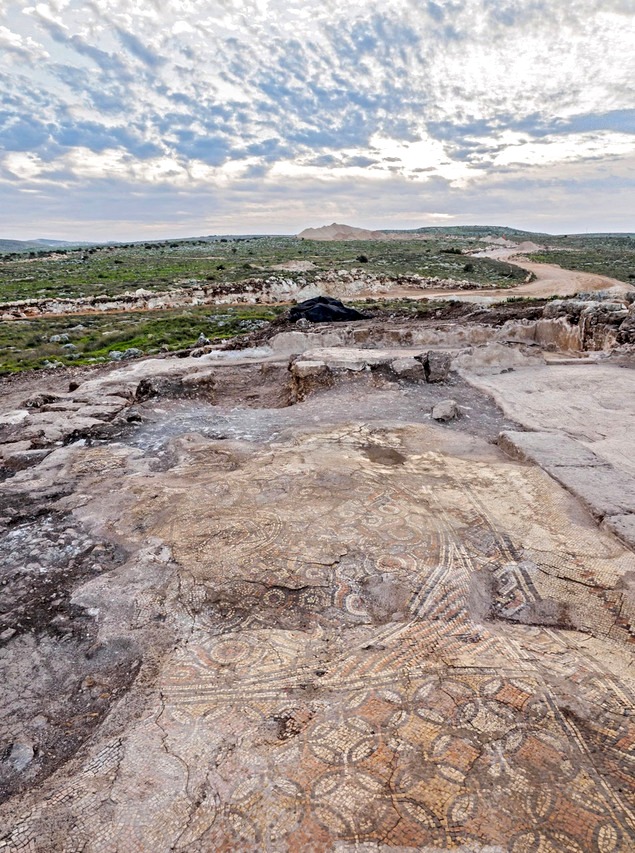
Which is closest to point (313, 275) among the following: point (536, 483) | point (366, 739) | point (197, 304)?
point (197, 304)

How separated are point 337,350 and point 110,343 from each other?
854 cm

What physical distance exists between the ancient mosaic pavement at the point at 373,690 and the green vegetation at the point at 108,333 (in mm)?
11182

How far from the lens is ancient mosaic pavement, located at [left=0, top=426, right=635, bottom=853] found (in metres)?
2.09

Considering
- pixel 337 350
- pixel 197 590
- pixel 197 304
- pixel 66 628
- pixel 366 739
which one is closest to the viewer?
pixel 366 739

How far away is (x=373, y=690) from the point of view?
2.71 metres

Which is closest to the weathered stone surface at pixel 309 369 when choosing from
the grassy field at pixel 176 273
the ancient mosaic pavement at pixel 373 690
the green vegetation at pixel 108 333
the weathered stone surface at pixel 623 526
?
the ancient mosaic pavement at pixel 373 690

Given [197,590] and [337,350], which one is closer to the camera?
[197,590]

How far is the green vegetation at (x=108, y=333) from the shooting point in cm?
1423

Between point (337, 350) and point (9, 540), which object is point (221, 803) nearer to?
point (9, 540)

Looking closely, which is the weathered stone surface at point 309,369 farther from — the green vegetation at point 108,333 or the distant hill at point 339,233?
the distant hill at point 339,233

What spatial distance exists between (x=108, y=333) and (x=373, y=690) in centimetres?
1665

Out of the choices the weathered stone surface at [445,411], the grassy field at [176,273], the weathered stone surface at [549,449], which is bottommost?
the weathered stone surface at [445,411]

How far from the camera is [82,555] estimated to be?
4086mm

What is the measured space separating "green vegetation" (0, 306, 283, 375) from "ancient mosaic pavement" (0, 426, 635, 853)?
1118cm
